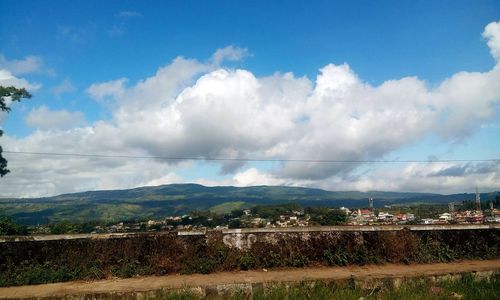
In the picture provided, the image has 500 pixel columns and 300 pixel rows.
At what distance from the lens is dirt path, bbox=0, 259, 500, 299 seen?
24.2ft

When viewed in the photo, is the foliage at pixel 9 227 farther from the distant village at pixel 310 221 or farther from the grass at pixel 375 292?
the grass at pixel 375 292

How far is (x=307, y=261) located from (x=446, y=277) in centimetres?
324

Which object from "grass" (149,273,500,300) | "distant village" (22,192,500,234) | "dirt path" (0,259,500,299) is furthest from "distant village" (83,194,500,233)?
"grass" (149,273,500,300)

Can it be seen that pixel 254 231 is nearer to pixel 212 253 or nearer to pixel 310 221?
pixel 212 253

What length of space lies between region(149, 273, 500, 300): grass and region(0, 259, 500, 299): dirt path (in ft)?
1.55

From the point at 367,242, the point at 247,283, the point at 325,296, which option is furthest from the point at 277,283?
the point at 367,242

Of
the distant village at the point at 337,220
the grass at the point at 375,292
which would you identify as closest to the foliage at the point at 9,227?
the distant village at the point at 337,220

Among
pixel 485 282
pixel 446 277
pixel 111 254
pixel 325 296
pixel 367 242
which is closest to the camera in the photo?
pixel 325 296

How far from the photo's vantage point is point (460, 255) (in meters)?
10.0

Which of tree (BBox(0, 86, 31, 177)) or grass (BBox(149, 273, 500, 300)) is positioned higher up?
tree (BBox(0, 86, 31, 177))

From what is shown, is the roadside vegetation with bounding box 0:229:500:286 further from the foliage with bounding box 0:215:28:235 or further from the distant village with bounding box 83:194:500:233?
the foliage with bounding box 0:215:28:235

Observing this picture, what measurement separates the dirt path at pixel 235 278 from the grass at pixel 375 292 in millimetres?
471

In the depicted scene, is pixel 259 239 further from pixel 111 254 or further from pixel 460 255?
pixel 460 255

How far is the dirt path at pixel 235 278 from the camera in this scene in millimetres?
7390
